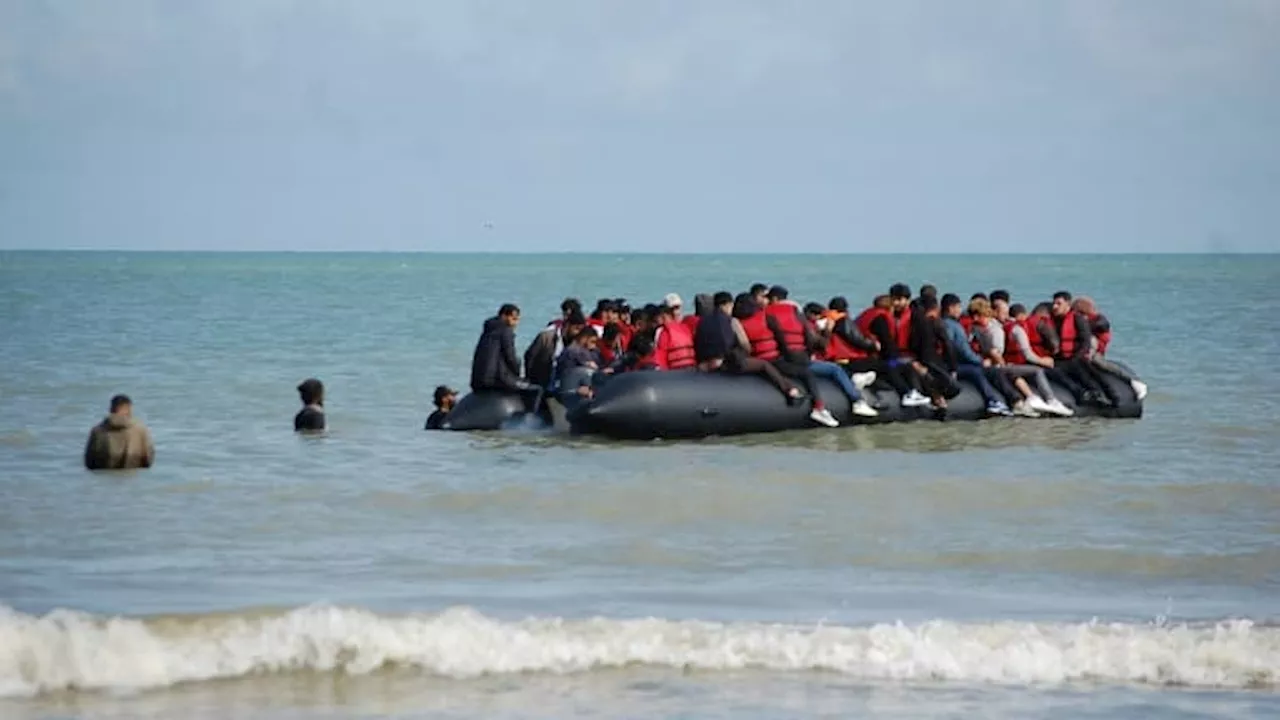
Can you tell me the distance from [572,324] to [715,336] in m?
1.57

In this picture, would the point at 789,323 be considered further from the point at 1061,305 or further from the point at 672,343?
the point at 1061,305

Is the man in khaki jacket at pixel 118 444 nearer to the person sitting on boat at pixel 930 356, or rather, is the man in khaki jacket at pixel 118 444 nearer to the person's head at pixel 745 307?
the person's head at pixel 745 307

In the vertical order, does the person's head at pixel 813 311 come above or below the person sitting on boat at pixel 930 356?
above

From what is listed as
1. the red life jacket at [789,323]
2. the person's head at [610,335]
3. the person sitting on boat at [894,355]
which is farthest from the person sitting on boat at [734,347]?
the person's head at [610,335]

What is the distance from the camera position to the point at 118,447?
50.5 feet

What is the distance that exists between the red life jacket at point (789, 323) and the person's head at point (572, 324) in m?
1.76

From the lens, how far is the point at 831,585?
36.2 feet

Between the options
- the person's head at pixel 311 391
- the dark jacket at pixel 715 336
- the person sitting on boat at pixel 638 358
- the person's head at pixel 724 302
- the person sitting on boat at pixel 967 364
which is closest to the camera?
the dark jacket at pixel 715 336

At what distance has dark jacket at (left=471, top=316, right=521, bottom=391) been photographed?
666 inches

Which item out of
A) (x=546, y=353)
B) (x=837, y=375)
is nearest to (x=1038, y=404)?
(x=837, y=375)

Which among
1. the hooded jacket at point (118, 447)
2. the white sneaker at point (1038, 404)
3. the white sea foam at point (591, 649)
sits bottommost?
the white sea foam at point (591, 649)

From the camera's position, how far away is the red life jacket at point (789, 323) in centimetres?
1708

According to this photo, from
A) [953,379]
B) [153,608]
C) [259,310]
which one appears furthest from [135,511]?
[259,310]

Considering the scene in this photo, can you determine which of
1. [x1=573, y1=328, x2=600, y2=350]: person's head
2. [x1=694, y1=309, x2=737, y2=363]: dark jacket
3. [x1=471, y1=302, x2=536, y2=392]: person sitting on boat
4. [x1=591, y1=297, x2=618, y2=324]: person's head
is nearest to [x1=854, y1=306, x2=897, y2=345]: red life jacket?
[x1=694, y1=309, x2=737, y2=363]: dark jacket
